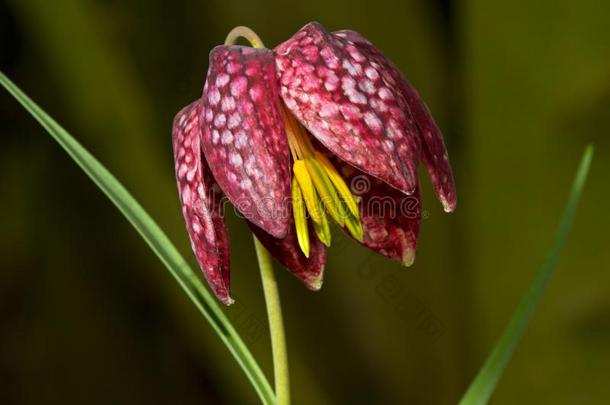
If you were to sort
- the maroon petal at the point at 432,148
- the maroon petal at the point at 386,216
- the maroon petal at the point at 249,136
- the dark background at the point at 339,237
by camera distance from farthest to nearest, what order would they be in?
the dark background at the point at 339,237 < the maroon petal at the point at 386,216 < the maroon petal at the point at 432,148 < the maroon petal at the point at 249,136

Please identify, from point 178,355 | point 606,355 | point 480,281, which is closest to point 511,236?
point 480,281

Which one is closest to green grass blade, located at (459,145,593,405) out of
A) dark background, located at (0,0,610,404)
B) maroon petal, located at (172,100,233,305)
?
maroon petal, located at (172,100,233,305)

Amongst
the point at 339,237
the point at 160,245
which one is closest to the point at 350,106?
the point at 160,245

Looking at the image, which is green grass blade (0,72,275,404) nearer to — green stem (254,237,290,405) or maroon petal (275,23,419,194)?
green stem (254,237,290,405)

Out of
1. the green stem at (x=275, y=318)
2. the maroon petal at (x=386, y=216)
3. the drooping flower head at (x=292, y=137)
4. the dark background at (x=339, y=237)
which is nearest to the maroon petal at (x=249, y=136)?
the drooping flower head at (x=292, y=137)

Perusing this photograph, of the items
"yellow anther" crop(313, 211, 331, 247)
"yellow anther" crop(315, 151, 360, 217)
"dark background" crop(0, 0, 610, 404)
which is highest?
"yellow anther" crop(315, 151, 360, 217)

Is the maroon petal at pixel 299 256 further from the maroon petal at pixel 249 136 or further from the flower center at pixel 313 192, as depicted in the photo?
the maroon petal at pixel 249 136
